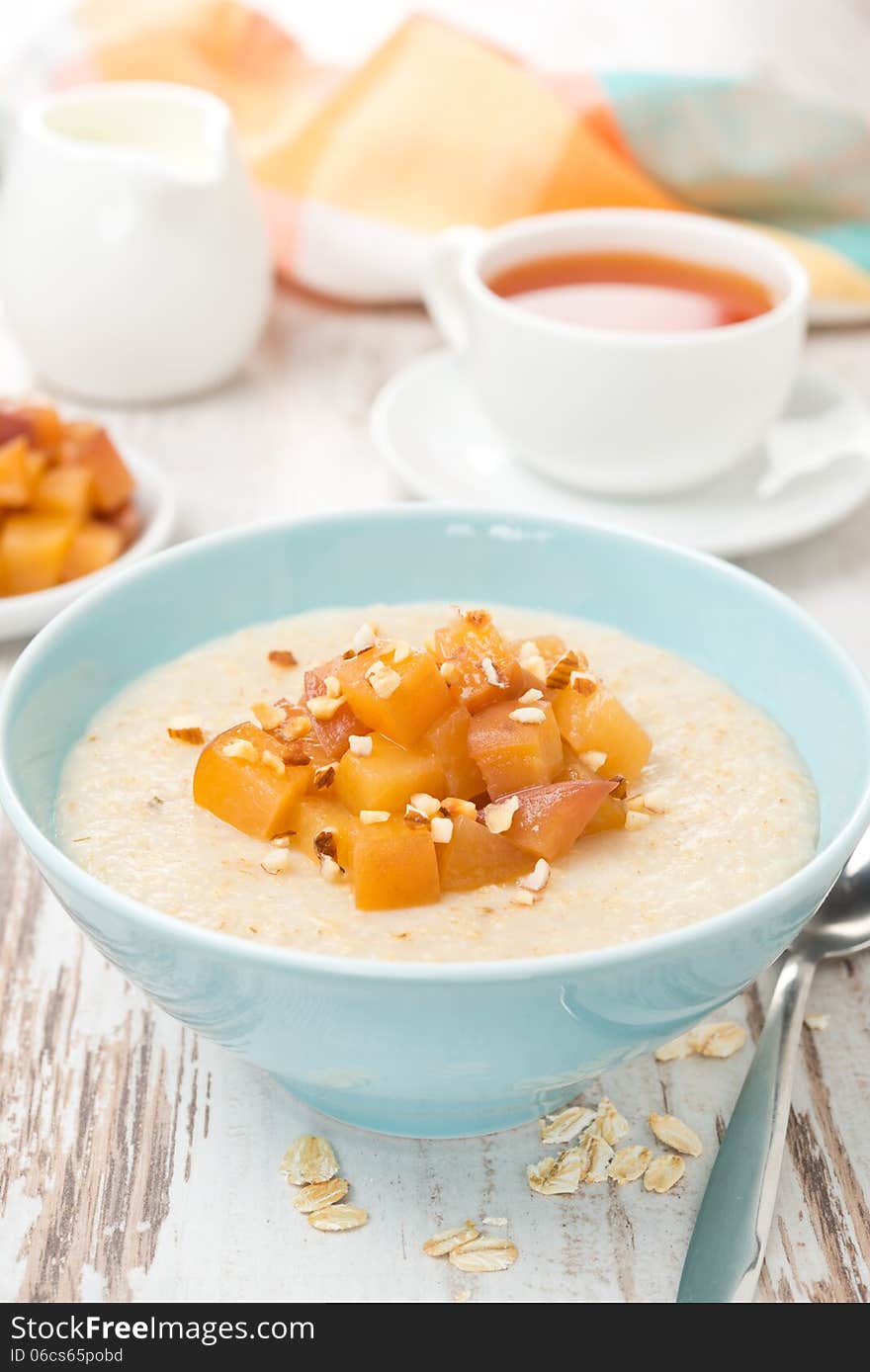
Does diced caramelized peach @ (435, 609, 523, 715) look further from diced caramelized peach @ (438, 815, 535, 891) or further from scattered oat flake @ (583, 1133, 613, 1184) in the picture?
scattered oat flake @ (583, 1133, 613, 1184)

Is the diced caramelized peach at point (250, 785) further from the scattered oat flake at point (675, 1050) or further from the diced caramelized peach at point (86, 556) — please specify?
the diced caramelized peach at point (86, 556)

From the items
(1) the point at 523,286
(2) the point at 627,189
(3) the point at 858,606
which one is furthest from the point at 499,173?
(3) the point at 858,606

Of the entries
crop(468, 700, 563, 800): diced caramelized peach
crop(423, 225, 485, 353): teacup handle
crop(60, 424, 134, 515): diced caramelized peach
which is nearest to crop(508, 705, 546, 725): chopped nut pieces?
crop(468, 700, 563, 800): diced caramelized peach

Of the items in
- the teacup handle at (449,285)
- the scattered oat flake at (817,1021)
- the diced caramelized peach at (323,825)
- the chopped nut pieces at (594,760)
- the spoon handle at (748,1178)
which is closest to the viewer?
the spoon handle at (748,1178)

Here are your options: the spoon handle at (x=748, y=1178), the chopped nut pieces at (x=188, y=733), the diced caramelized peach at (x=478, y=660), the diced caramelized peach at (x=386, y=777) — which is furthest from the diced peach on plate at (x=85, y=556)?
the spoon handle at (x=748, y=1178)

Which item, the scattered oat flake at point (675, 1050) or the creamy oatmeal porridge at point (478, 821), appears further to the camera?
the scattered oat flake at point (675, 1050)

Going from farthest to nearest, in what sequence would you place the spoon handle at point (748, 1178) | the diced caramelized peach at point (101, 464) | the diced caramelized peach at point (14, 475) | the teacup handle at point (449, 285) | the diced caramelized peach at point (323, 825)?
the teacup handle at point (449, 285) → the diced caramelized peach at point (101, 464) → the diced caramelized peach at point (14, 475) → the diced caramelized peach at point (323, 825) → the spoon handle at point (748, 1178)

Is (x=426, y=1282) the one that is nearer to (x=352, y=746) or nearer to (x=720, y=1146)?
(x=720, y=1146)
